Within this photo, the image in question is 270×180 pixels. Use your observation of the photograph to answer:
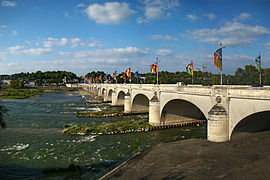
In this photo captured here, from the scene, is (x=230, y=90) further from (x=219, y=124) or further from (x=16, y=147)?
(x=16, y=147)

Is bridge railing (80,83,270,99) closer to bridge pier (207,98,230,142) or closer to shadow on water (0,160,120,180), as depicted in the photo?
bridge pier (207,98,230,142)

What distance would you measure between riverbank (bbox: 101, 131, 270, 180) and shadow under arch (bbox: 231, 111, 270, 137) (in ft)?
2.06

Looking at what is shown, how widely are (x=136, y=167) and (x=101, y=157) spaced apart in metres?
6.34

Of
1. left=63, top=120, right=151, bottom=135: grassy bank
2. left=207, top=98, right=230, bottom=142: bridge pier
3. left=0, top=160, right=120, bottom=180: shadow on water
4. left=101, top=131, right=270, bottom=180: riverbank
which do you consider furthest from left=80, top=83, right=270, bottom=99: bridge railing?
left=0, top=160, right=120, bottom=180: shadow on water

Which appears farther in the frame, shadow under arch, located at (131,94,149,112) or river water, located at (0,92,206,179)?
shadow under arch, located at (131,94,149,112)

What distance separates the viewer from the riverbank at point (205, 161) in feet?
44.2

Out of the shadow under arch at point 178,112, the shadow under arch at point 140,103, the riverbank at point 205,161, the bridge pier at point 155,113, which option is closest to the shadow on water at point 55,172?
the riverbank at point 205,161

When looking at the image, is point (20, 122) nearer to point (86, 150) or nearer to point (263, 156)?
point (86, 150)

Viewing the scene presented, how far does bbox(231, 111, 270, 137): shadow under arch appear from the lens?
61.9ft

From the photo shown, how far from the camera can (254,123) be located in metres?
20.9

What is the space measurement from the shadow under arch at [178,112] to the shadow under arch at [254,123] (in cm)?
1139

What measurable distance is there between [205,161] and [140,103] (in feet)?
111

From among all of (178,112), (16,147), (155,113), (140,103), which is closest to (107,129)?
(155,113)

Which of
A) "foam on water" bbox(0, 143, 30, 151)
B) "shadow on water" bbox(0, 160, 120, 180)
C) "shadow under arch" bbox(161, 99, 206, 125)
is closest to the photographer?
"shadow on water" bbox(0, 160, 120, 180)
